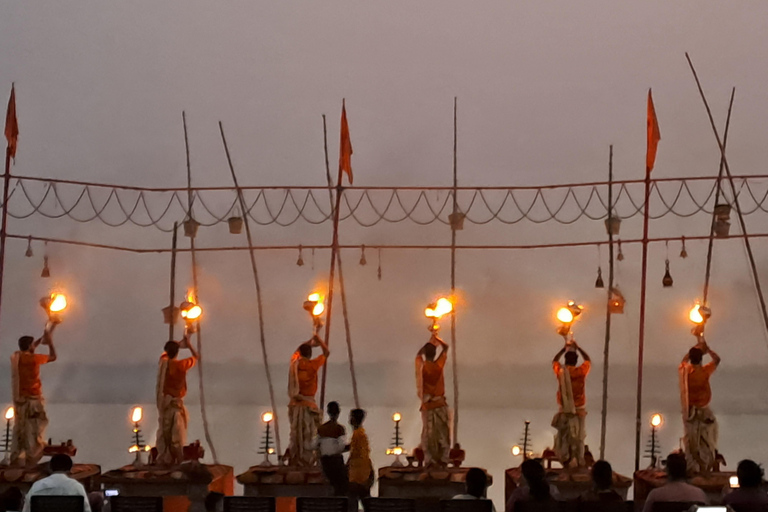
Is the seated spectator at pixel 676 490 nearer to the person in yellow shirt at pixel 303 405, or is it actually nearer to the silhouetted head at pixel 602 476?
the silhouetted head at pixel 602 476

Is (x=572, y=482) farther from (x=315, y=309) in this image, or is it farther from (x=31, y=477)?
(x=31, y=477)

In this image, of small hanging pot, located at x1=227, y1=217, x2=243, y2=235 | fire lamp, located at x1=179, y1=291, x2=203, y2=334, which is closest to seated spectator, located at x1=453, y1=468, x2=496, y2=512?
fire lamp, located at x1=179, y1=291, x2=203, y2=334

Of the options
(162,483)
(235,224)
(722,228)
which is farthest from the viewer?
(235,224)

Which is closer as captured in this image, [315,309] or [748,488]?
[748,488]

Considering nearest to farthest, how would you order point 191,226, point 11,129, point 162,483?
point 162,483 → point 11,129 → point 191,226

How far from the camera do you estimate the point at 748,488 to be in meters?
5.54

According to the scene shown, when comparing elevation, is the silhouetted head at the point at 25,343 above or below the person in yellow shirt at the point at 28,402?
above

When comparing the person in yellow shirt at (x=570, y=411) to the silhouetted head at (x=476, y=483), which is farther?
the person in yellow shirt at (x=570, y=411)

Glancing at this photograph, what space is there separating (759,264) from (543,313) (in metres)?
2.85

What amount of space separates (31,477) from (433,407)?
3.97 meters

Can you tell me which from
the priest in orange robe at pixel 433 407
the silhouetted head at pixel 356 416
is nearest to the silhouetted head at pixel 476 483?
the silhouetted head at pixel 356 416

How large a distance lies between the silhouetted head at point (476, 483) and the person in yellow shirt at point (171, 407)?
4.26 m

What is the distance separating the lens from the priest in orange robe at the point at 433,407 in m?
8.94

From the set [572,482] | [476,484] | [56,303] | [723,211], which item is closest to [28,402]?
[56,303]
